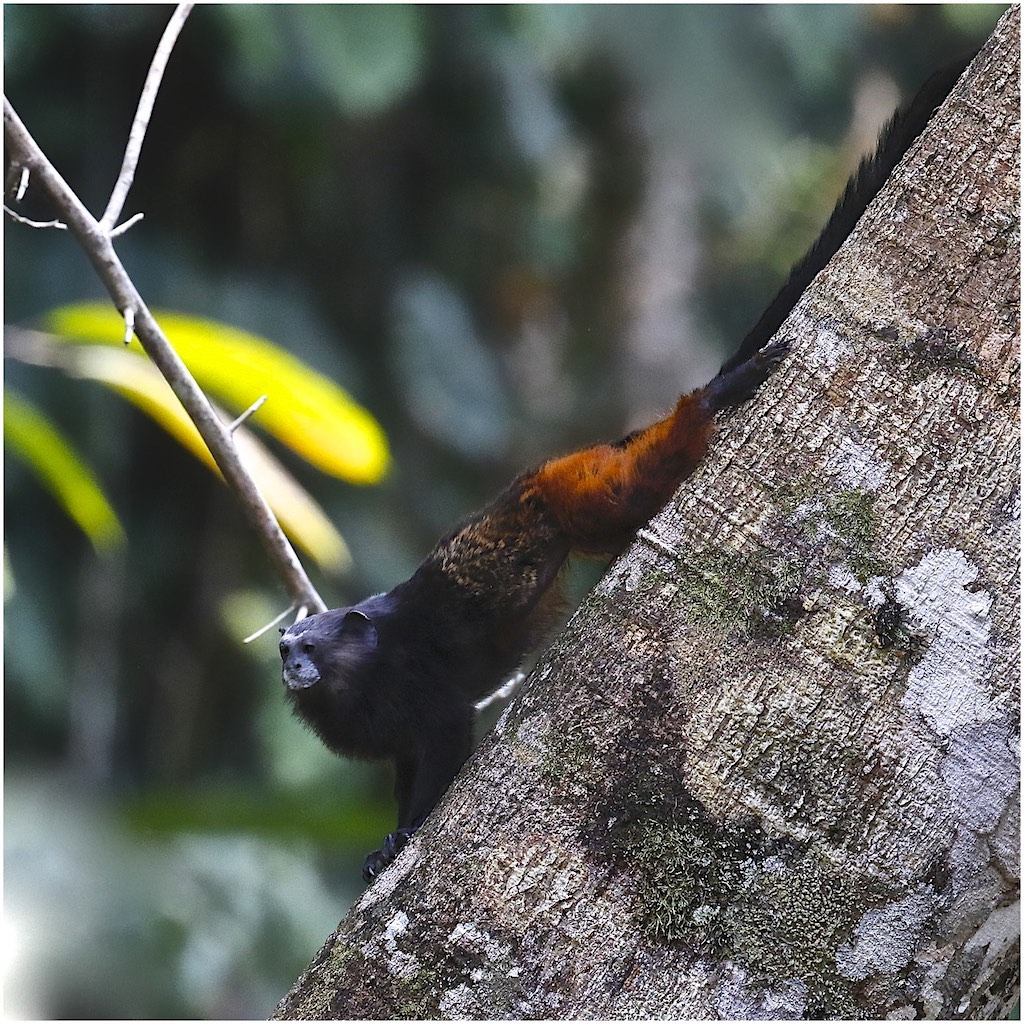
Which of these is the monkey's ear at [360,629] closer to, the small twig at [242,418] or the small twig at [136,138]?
the small twig at [242,418]

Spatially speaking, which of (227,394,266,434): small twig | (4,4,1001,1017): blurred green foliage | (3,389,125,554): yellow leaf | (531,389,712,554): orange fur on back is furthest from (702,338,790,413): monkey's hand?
(4,4,1001,1017): blurred green foliage

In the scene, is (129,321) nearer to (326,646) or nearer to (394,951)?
(326,646)

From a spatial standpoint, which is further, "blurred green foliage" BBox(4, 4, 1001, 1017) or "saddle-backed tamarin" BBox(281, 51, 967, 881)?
"blurred green foliage" BBox(4, 4, 1001, 1017)

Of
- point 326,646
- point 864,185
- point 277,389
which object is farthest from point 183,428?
point 864,185

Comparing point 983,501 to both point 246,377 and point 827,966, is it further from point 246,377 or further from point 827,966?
point 246,377

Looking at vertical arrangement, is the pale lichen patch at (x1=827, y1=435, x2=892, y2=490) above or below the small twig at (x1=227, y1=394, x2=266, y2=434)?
below

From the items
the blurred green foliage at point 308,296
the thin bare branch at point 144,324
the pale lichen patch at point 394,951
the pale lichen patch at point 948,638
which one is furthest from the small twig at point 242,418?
the blurred green foliage at point 308,296

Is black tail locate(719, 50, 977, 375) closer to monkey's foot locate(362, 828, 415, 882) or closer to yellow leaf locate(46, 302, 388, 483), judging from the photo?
yellow leaf locate(46, 302, 388, 483)
